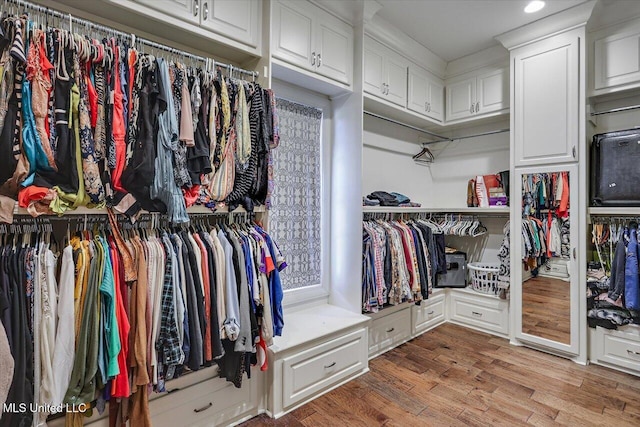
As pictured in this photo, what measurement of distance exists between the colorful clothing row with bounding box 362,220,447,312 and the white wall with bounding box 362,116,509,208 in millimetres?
596

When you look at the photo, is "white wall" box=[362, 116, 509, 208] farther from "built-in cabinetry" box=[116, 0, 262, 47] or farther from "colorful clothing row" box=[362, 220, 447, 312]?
"built-in cabinetry" box=[116, 0, 262, 47]

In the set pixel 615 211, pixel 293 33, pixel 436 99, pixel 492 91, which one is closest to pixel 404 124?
pixel 436 99

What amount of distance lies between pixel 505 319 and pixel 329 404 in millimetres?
2156

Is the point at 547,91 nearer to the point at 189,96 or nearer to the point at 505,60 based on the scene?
the point at 505,60

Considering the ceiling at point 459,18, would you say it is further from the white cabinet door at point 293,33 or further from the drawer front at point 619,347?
the drawer front at point 619,347

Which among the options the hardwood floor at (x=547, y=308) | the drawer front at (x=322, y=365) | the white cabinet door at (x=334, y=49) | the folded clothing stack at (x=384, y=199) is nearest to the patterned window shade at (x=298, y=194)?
the white cabinet door at (x=334, y=49)

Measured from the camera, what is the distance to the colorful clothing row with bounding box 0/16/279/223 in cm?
131

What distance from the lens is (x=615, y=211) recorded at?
2.70 metres

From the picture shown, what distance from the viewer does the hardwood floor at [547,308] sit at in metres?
2.89

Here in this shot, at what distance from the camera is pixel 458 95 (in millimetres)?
3719

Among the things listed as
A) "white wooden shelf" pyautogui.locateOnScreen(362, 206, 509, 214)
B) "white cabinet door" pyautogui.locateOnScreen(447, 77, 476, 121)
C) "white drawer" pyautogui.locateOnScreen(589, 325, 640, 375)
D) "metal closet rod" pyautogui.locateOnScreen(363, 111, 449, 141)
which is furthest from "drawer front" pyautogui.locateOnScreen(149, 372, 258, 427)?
"white cabinet door" pyautogui.locateOnScreen(447, 77, 476, 121)


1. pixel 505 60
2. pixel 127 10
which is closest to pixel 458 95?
pixel 505 60

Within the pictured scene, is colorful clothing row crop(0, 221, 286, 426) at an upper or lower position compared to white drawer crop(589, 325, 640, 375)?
upper

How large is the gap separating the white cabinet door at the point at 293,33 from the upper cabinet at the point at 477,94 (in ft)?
6.83
